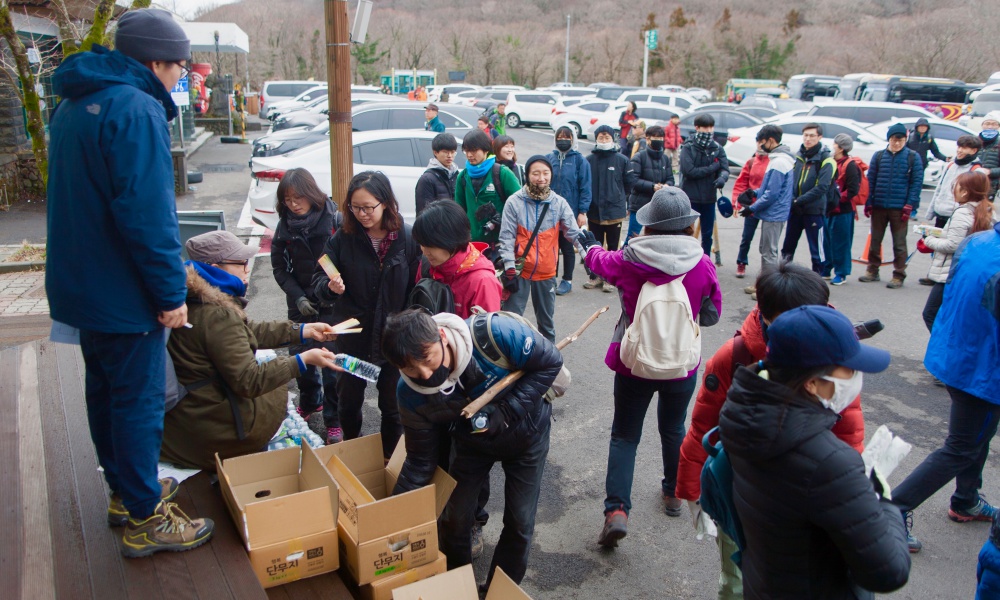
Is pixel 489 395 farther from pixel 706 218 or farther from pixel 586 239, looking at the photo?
pixel 706 218

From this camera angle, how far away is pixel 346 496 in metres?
3.12

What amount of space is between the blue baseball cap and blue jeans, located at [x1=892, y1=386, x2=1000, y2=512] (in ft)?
7.00

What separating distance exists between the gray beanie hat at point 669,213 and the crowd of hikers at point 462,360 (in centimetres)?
1

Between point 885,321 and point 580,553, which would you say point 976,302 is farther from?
point 885,321

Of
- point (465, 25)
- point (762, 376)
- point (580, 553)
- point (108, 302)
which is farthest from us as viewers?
point (465, 25)

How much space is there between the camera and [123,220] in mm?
2373

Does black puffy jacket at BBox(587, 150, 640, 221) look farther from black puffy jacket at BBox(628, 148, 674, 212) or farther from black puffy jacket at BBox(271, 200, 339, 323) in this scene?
black puffy jacket at BBox(271, 200, 339, 323)

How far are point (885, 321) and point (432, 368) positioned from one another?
673 centimetres

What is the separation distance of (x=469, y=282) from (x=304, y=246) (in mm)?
1563

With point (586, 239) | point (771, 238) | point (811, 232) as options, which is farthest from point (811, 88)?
point (586, 239)

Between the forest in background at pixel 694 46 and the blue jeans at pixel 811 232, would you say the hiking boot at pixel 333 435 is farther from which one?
the forest in background at pixel 694 46

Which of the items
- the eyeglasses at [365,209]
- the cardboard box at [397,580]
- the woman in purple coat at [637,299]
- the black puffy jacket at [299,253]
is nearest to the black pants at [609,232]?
the black puffy jacket at [299,253]

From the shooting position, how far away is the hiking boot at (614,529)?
3.73m

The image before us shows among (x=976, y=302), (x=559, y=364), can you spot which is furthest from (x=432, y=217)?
(x=976, y=302)
